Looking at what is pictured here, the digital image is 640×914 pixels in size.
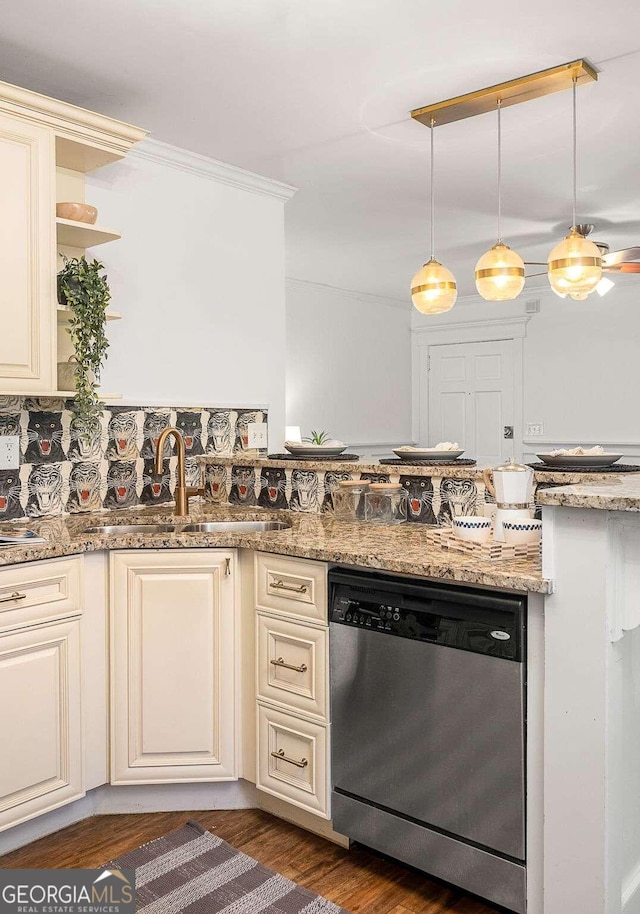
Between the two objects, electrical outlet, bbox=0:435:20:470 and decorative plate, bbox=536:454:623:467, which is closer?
decorative plate, bbox=536:454:623:467

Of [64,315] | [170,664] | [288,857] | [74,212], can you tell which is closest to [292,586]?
[170,664]

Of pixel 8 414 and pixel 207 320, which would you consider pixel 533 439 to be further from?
pixel 8 414

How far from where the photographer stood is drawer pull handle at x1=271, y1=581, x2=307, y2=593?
7.37 ft

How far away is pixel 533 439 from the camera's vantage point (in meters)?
6.82

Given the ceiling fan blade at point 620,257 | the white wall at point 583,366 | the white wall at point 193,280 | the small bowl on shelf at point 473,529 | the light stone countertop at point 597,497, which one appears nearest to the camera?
the light stone countertop at point 597,497

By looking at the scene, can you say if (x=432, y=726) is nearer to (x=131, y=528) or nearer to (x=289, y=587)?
(x=289, y=587)

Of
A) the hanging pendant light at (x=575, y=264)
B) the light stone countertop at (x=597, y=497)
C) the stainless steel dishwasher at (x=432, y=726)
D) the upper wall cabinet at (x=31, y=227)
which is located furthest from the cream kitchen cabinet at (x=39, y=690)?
the hanging pendant light at (x=575, y=264)

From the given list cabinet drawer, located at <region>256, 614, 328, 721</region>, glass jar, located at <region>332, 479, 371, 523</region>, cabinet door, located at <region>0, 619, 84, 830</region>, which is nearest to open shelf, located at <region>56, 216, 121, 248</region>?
glass jar, located at <region>332, 479, 371, 523</region>

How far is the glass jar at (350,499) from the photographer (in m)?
2.84

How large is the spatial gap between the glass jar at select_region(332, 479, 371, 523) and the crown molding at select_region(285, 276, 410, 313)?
11.8 feet

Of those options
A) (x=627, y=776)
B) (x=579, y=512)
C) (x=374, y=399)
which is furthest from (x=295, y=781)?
(x=374, y=399)

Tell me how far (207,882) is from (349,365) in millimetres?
5122

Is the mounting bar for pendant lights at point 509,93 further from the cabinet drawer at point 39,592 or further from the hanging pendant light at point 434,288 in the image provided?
the cabinet drawer at point 39,592

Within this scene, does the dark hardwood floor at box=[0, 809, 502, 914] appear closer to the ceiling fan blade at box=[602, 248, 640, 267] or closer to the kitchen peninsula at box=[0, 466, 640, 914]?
the kitchen peninsula at box=[0, 466, 640, 914]
